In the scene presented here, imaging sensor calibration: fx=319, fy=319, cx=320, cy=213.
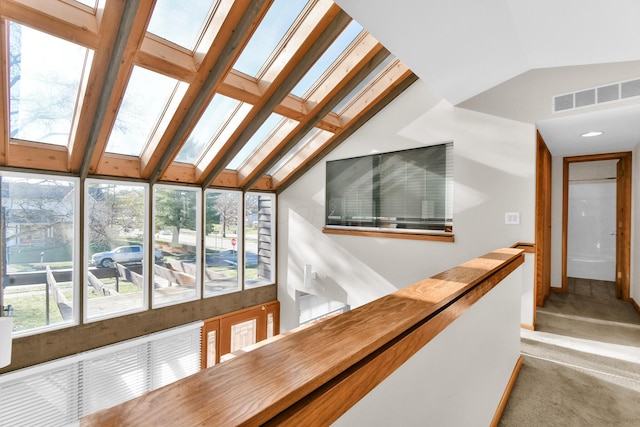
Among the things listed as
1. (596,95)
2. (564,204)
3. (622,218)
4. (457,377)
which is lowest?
(457,377)

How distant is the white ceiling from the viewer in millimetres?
2096

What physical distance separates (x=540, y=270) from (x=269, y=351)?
13.7 feet

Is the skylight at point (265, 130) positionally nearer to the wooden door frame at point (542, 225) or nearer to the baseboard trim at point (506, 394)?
the wooden door frame at point (542, 225)

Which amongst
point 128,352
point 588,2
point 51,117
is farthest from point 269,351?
point 128,352

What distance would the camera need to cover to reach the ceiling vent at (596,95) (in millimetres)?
2607

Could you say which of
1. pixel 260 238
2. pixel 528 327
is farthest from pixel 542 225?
pixel 260 238

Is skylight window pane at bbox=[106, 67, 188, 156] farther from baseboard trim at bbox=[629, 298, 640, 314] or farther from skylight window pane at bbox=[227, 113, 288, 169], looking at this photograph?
baseboard trim at bbox=[629, 298, 640, 314]

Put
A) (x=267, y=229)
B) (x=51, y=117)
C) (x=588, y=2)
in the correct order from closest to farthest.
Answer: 1. (x=588, y=2)
2. (x=51, y=117)
3. (x=267, y=229)

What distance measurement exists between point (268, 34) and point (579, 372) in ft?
12.5

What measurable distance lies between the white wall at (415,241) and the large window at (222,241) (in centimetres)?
87

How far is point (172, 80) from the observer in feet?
10.5

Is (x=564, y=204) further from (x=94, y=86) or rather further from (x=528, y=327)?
(x=94, y=86)

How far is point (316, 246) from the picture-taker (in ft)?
17.9

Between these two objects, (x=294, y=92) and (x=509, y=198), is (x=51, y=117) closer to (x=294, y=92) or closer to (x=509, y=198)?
(x=294, y=92)
